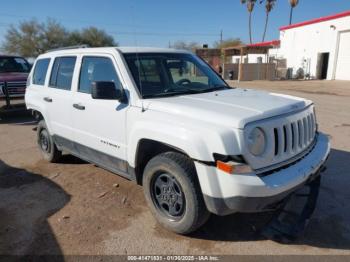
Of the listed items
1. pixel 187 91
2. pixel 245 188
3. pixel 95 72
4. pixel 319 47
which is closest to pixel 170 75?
pixel 187 91

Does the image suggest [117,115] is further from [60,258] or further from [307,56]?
[307,56]

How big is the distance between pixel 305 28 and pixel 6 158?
102 ft

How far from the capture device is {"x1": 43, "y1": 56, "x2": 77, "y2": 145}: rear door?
4.66 metres

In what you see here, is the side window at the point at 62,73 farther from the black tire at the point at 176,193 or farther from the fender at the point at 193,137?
the black tire at the point at 176,193

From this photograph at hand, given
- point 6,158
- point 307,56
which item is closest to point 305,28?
point 307,56

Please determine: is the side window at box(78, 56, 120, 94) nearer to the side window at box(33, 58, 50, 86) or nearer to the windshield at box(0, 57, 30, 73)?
the side window at box(33, 58, 50, 86)

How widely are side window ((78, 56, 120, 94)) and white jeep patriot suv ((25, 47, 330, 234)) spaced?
1cm

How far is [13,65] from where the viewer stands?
36.7 feet

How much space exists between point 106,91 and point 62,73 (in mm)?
1742

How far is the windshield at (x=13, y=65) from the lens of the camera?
1089cm

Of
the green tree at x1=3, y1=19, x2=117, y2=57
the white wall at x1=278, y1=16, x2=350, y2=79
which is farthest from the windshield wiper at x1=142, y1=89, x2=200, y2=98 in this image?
the green tree at x1=3, y1=19, x2=117, y2=57

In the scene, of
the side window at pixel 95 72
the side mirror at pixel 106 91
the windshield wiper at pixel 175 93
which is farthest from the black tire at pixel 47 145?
the windshield wiper at pixel 175 93

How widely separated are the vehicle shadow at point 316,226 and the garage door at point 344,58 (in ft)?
86.4

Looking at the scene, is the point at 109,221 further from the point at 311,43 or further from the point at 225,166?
the point at 311,43
